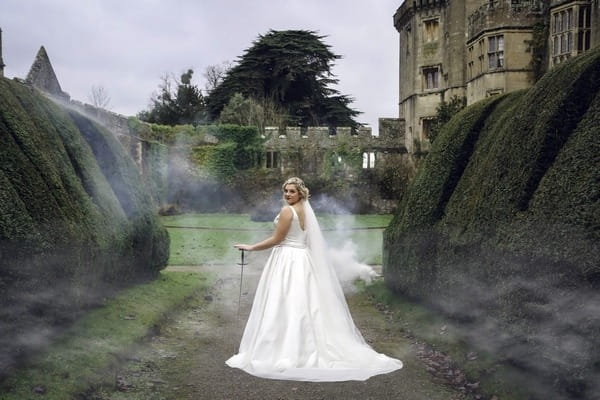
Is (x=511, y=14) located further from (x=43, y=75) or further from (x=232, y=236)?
(x=43, y=75)

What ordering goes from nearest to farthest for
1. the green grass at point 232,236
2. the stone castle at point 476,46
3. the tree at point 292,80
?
the green grass at point 232,236 → the stone castle at point 476,46 → the tree at point 292,80

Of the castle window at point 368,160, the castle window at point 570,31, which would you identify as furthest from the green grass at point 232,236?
the castle window at point 570,31

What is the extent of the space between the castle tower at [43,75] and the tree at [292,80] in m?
29.7

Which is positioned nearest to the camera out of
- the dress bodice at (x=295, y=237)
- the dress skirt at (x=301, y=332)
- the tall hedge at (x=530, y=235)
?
the tall hedge at (x=530, y=235)

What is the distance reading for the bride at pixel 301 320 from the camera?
22.9 ft

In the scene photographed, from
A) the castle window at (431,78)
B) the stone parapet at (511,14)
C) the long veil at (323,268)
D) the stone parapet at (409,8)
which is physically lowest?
the long veil at (323,268)

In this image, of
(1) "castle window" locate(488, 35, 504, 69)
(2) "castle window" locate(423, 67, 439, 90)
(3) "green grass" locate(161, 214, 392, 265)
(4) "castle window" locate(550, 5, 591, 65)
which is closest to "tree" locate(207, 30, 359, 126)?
(2) "castle window" locate(423, 67, 439, 90)

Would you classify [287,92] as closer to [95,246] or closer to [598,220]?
[95,246]

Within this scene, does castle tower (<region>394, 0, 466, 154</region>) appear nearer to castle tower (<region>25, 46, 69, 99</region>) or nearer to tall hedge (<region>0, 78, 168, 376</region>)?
castle tower (<region>25, 46, 69, 99</region>)

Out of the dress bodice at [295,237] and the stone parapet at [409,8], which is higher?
the stone parapet at [409,8]

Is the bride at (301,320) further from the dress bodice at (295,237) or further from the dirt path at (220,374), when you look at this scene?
the dirt path at (220,374)

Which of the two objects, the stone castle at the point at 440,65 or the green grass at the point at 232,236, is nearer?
the green grass at the point at 232,236

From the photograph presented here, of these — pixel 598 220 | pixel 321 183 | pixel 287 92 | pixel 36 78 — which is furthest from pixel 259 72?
pixel 598 220

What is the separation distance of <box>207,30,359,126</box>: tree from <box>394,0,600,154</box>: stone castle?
9.96 m
